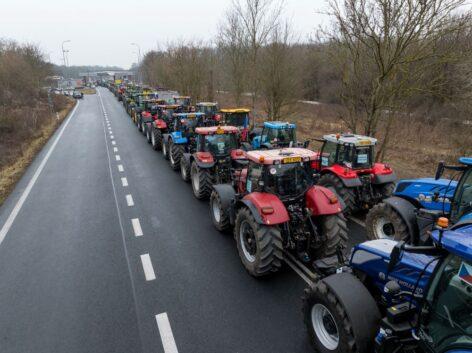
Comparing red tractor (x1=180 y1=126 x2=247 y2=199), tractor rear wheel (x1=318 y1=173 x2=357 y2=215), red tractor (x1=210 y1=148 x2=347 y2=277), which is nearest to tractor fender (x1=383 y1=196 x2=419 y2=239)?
red tractor (x1=210 y1=148 x2=347 y2=277)

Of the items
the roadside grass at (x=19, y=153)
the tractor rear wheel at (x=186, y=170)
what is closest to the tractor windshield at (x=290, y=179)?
the tractor rear wheel at (x=186, y=170)

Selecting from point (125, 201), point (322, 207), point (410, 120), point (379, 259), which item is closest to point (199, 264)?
point (322, 207)

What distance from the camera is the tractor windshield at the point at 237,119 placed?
14930mm

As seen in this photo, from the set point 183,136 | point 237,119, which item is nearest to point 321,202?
point 183,136

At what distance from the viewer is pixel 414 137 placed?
63.8 ft

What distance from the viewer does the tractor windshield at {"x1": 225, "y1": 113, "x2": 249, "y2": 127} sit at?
14930mm

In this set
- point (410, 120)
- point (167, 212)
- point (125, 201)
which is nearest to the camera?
point (167, 212)

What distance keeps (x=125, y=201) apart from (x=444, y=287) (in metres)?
8.40

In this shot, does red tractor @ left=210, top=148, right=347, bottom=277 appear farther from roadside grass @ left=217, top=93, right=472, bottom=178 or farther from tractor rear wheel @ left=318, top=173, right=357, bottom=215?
roadside grass @ left=217, top=93, right=472, bottom=178

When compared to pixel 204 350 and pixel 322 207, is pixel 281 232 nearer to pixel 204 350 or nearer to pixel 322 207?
pixel 322 207

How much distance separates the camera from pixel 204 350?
431cm

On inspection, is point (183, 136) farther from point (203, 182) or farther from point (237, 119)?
point (203, 182)

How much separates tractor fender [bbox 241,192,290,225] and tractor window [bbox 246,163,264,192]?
0.33m

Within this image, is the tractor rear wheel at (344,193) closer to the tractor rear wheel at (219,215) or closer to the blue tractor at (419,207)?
the blue tractor at (419,207)
